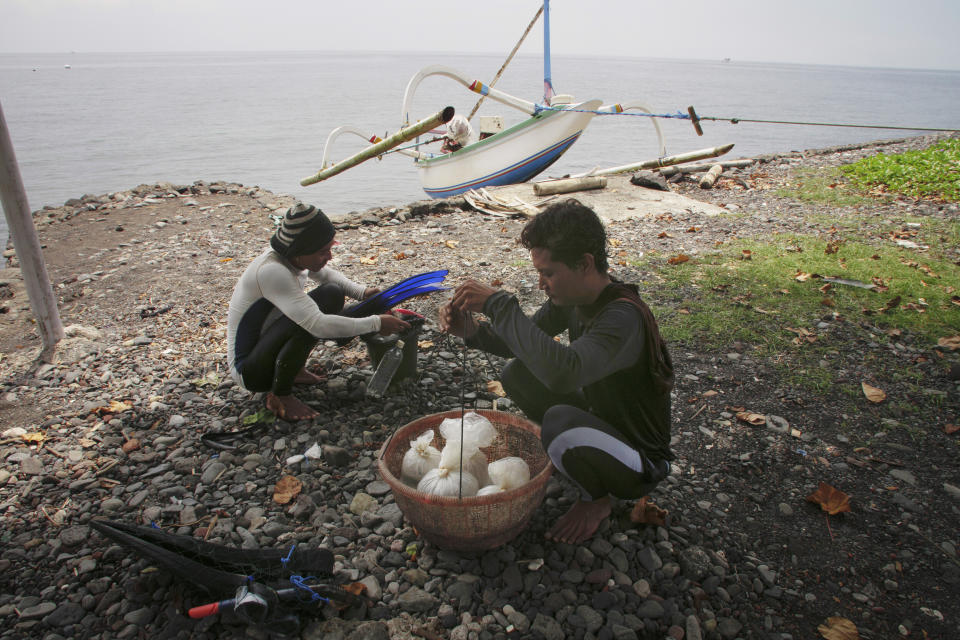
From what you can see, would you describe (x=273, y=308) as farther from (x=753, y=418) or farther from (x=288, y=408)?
(x=753, y=418)

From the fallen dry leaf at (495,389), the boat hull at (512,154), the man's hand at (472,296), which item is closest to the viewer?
the man's hand at (472,296)

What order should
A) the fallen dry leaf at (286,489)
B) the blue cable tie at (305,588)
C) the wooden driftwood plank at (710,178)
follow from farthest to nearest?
the wooden driftwood plank at (710,178)
the fallen dry leaf at (286,489)
the blue cable tie at (305,588)

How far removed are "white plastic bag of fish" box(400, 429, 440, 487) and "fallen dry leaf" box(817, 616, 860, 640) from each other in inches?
62.6

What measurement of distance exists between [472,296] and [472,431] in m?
0.61

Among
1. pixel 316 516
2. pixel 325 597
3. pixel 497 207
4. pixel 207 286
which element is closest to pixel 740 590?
pixel 325 597

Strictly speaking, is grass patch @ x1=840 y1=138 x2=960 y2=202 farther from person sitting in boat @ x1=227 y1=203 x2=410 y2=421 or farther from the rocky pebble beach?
person sitting in boat @ x1=227 y1=203 x2=410 y2=421

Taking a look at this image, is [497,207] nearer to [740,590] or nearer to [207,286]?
[207,286]

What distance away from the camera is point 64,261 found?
23.1ft

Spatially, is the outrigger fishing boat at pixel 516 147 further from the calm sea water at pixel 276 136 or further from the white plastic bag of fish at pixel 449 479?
the white plastic bag of fish at pixel 449 479

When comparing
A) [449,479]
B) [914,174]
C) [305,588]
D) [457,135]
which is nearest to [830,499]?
[449,479]

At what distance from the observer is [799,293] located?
4.99 meters

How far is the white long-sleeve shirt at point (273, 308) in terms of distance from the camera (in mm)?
3059

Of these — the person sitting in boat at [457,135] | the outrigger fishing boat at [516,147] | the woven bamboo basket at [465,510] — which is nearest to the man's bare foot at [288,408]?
the woven bamboo basket at [465,510]

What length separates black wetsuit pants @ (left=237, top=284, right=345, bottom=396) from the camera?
3.19 meters
